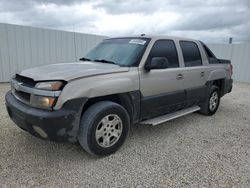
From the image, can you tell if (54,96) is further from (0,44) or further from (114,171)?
(0,44)

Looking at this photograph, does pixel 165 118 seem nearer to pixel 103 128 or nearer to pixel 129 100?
pixel 129 100

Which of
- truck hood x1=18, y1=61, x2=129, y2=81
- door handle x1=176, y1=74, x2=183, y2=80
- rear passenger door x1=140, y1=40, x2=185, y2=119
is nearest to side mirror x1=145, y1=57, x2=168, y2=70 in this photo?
rear passenger door x1=140, y1=40, x2=185, y2=119

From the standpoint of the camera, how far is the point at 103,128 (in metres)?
2.85

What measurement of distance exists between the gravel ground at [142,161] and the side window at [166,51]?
130 centimetres

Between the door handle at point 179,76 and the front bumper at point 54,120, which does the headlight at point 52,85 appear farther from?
the door handle at point 179,76

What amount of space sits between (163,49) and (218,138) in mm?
1847

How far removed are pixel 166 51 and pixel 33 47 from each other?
23.4ft

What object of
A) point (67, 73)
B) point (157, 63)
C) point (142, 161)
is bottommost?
point (142, 161)

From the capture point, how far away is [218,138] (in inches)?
145

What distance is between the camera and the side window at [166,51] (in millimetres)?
3482

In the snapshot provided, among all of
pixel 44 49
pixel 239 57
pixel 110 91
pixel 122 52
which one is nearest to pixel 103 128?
pixel 110 91

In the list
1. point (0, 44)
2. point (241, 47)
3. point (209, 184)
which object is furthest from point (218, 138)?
point (241, 47)

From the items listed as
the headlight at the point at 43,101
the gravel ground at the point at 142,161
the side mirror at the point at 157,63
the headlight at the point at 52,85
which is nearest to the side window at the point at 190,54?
the side mirror at the point at 157,63

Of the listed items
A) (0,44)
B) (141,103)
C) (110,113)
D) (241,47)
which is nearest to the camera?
(110,113)
